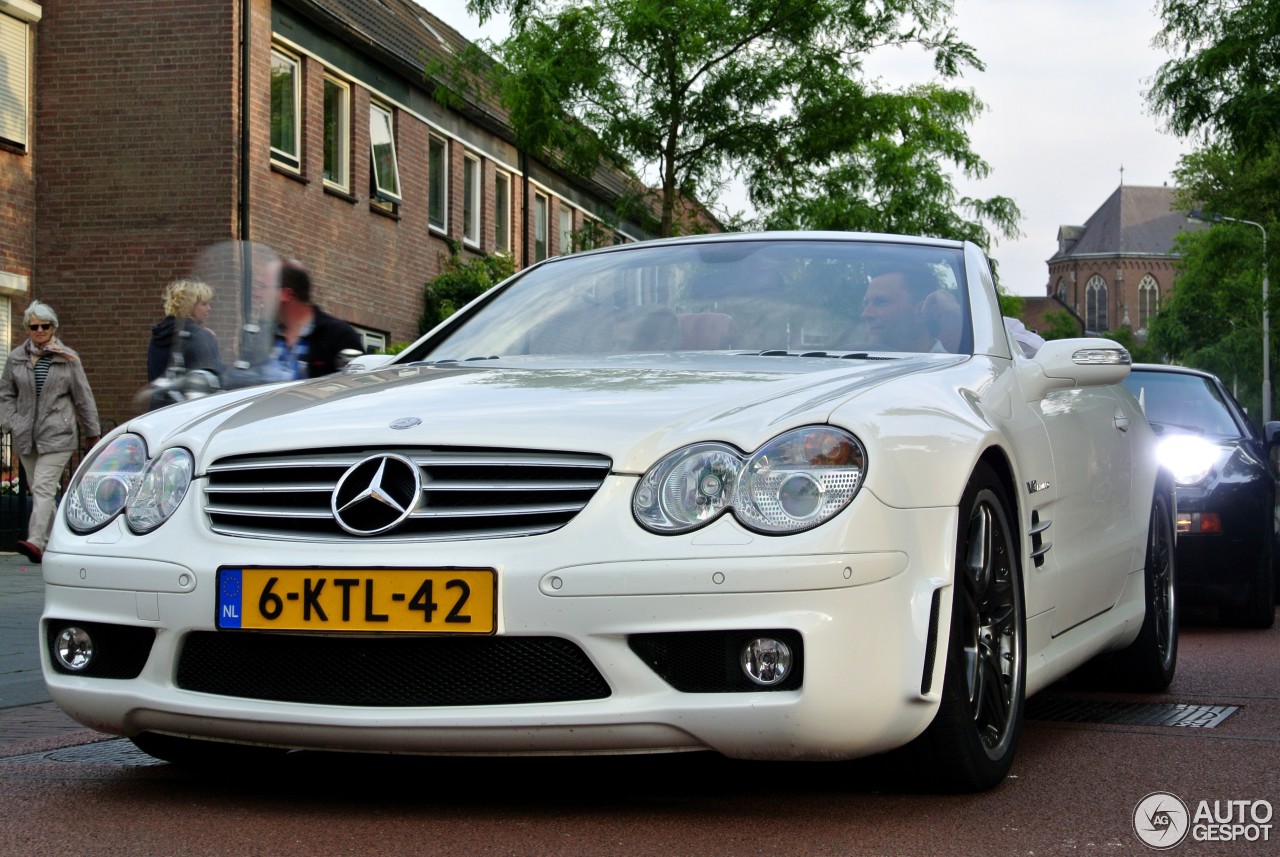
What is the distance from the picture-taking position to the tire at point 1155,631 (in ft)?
20.7

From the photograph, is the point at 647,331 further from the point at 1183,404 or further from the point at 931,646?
the point at 1183,404

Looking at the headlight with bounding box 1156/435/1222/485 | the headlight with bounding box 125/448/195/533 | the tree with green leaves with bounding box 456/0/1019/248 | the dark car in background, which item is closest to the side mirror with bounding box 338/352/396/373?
the headlight with bounding box 125/448/195/533

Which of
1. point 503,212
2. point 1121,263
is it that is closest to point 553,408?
point 503,212

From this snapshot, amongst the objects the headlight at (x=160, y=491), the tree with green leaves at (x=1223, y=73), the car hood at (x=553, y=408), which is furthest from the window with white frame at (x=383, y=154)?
the headlight at (x=160, y=491)

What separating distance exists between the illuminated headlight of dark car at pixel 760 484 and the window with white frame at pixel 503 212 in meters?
29.1

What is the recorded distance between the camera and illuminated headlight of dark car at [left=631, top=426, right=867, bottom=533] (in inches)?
145

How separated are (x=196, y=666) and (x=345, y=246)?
21.3 meters

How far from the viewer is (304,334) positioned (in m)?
7.30

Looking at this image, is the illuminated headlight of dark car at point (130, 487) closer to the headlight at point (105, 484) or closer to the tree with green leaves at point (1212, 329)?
the headlight at point (105, 484)

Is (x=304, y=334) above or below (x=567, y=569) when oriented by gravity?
above

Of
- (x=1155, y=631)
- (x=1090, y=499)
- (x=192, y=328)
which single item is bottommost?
(x=1155, y=631)

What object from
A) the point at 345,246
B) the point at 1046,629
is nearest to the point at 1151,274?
the point at 345,246

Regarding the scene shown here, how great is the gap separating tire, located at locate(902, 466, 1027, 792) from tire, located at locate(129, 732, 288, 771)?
66.7 inches

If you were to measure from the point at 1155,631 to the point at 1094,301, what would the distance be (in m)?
137
